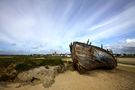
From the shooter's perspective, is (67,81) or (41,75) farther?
(41,75)

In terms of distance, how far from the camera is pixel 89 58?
39.5 ft

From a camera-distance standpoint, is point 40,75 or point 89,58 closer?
point 40,75

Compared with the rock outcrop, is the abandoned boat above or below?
above

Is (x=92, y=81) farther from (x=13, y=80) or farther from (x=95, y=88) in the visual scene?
(x=13, y=80)

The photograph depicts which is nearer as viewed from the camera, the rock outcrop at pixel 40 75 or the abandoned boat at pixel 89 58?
the rock outcrop at pixel 40 75

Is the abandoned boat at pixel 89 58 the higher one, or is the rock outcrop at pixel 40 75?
the abandoned boat at pixel 89 58

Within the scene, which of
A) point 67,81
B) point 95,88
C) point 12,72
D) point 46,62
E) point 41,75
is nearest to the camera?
point 95,88

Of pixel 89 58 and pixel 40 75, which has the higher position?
pixel 89 58

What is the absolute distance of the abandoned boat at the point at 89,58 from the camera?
38.4 feet

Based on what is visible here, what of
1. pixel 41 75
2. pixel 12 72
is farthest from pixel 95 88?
pixel 12 72

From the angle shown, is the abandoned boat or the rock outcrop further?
the abandoned boat

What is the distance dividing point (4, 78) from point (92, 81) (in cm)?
788

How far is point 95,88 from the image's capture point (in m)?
8.09

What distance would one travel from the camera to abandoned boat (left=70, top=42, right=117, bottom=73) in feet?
38.4
